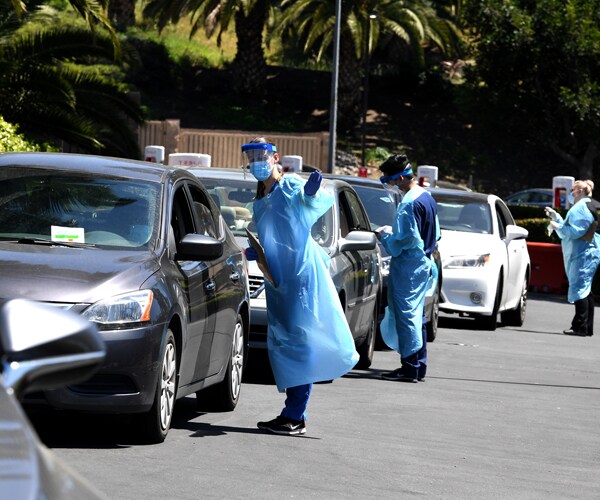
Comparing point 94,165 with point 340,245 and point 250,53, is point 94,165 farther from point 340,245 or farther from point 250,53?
point 250,53

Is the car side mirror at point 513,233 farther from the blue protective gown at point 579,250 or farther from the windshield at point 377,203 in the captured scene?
the windshield at point 377,203

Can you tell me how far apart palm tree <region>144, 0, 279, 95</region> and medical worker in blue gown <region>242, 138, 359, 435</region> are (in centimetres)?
3846

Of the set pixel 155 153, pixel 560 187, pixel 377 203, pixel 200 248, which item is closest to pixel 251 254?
pixel 200 248

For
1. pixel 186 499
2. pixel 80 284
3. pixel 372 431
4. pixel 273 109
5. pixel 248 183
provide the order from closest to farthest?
pixel 186 499
pixel 80 284
pixel 372 431
pixel 248 183
pixel 273 109

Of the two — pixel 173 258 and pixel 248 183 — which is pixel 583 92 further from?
pixel 173 258

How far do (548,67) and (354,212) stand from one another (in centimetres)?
3980

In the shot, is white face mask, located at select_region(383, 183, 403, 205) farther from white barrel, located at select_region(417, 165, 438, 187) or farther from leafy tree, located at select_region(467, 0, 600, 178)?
leafy tree, located at select_region(467, 0, 600, 178)

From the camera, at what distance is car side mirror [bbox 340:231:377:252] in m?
11.2

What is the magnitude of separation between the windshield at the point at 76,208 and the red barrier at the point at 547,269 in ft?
56.8

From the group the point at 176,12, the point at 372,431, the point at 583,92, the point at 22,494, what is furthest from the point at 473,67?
the point at 22,494

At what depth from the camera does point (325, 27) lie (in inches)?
1864

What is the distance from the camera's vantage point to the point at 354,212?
12625mm

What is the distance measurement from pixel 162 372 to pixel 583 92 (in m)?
43.3

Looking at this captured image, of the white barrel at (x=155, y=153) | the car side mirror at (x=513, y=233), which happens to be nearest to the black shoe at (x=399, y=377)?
the car side mirror at (x=513, y=233)
